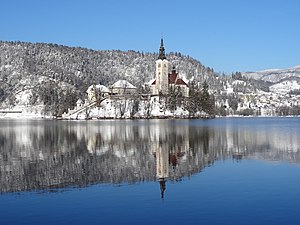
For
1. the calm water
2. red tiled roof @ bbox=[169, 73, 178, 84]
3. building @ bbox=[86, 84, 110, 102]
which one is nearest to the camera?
the calm water

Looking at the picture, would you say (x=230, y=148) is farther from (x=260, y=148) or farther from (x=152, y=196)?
(x=152, y=196)

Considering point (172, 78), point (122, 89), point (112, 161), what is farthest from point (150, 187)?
point (122, 89)

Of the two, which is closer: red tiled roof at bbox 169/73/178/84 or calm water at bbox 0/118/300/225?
calm water at bbox 0/118/300/225

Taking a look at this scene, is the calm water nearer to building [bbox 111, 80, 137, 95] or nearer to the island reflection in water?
the island reflection in water

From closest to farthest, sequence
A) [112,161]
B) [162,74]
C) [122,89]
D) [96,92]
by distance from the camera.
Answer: [112,161] < [96,92] < [162,74] < [122,89]

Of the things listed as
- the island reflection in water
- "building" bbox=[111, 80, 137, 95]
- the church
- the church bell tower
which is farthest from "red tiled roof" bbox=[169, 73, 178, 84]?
the island reflection in water

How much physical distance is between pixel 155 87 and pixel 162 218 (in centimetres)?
15342

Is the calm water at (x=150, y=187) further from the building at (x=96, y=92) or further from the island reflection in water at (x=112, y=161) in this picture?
the building at (x=96, y=92)

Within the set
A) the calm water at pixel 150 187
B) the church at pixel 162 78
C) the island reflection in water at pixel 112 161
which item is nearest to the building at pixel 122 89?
the church at pixel 162 78

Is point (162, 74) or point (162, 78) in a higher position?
point (162, 74)

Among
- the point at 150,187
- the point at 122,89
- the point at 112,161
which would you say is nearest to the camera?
the point at 150,187

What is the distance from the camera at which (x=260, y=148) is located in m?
40.3

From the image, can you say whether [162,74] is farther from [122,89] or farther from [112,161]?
[112,161]

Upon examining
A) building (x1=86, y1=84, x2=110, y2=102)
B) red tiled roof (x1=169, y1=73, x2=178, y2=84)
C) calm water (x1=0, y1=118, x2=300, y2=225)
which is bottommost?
calm water (x1=0, y1=118, x2=300, y2=225)
